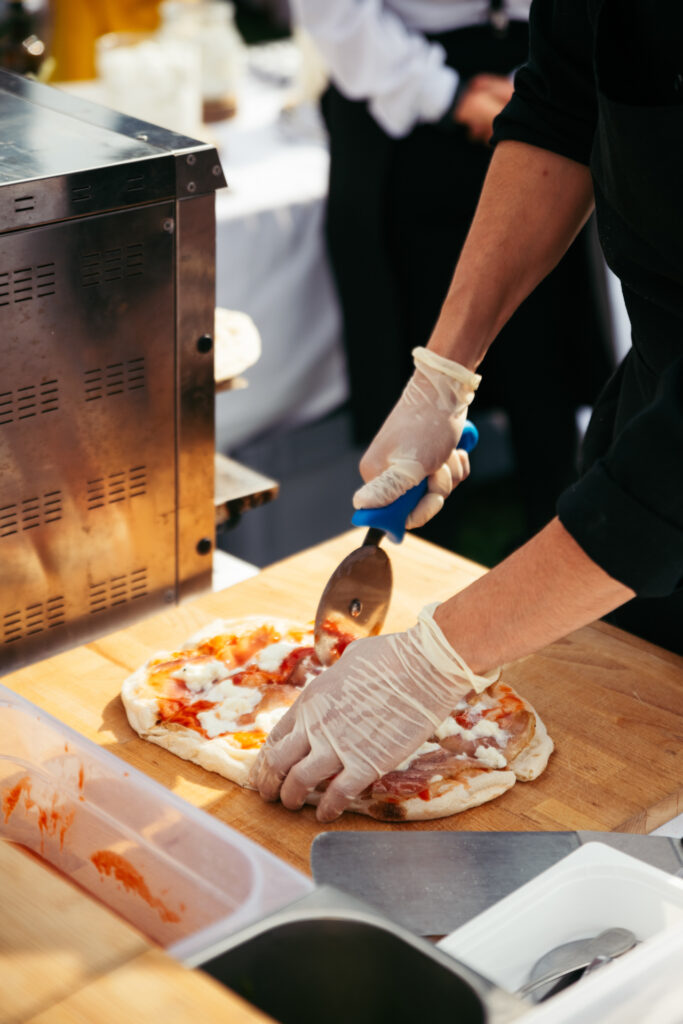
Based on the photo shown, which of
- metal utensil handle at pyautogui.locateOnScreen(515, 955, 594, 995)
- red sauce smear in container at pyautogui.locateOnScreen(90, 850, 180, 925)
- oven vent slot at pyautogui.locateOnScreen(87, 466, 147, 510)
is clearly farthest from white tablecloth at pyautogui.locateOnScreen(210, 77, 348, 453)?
metal utensil handle at pyautogui.locateOnScreen(515, 955, 594, 995)

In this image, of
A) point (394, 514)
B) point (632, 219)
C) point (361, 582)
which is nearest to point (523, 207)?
point (632, 219)

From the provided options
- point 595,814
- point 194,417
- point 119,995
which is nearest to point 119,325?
point 194,417

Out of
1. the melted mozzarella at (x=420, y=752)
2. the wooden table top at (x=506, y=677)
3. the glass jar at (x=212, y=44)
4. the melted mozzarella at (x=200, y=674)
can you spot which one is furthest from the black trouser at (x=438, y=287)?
the melted mozzarella at (x=420, y=752)

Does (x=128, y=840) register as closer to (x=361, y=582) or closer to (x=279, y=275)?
(x=361, y=582)

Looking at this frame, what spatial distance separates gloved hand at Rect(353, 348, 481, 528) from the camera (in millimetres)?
1684

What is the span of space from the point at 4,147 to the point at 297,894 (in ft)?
3.52

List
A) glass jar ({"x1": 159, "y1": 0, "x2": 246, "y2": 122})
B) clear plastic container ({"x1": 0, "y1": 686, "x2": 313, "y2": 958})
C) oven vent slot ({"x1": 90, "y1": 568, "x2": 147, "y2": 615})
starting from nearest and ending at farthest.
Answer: clear plastic container ({"x1": 0, "y1": 686, "x2": 313, "y2": 958}) → oven vent slot ({"x1": 90, "y1": 568, "x2": 147, "y2": 615}) → glass jar ({"x1": 159, "y1": 0, "x2": 246, "y2": 122})

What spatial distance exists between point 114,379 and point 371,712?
604 mm

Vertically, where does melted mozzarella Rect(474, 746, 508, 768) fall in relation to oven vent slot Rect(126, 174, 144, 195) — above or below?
below

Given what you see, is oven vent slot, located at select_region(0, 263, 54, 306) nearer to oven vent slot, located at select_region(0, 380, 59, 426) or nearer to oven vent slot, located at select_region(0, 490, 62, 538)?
oven vent slot, located at select_region(0, 380, 59, 426)

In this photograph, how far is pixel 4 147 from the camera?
153 cm

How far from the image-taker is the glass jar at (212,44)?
3553mm

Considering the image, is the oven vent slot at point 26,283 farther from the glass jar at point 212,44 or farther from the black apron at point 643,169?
the glass jar at point 212,44

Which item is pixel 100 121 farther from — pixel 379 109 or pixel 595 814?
pixel 379 109
